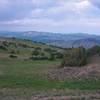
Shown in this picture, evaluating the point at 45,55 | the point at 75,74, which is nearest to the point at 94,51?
the point at 75,74

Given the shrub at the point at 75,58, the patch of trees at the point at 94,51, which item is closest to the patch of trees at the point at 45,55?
the patch of trees at the point at 94,51

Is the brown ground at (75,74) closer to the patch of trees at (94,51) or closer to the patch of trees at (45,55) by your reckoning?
the patch of trees at (94,51)

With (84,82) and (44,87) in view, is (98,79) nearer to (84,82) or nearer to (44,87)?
(84,82)

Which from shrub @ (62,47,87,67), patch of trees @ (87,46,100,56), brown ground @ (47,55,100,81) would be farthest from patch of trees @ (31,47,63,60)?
brown ground @ (47,55,100,81)

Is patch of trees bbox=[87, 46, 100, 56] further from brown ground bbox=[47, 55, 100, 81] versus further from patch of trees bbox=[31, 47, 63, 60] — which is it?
brown ground bbox=[47, 55, 100, 81]

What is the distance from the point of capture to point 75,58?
41844 mm

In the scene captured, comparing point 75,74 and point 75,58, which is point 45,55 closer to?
point 75,58

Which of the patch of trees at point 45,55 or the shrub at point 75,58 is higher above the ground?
the shrub at point 75,58

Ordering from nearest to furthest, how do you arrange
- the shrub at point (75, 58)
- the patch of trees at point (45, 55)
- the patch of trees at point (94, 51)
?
the shrub at point (75, 58) < the patch of trees at point (94, 51) < the patch of trees at point (45, 55)

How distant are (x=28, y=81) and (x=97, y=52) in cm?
2072

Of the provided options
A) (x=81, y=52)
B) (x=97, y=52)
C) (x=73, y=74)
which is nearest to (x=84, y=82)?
(x=73, y=74)

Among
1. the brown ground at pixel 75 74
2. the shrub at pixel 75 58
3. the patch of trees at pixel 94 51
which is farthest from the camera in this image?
the patch of trees at pixel 94 51

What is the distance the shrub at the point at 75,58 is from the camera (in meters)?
40.8

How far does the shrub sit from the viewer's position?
40.8m
